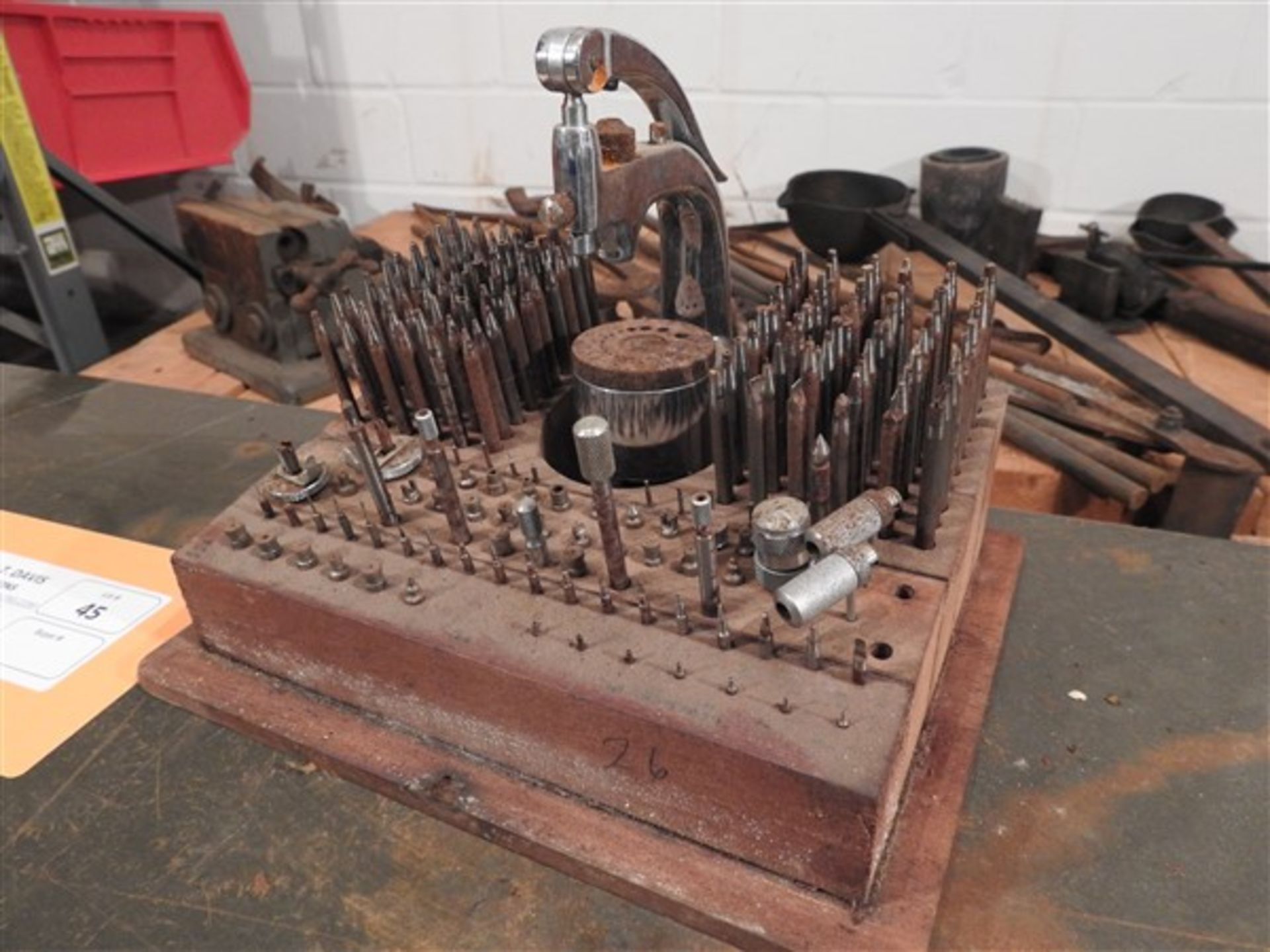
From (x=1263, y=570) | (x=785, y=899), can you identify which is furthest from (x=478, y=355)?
(x=1263, y=570)

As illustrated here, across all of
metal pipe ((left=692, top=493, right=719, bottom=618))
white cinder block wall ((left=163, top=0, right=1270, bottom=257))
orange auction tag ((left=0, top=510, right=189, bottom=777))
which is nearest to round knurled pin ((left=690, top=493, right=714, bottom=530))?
metal pipe ((left=692, top=493, right=719, bottom=618))

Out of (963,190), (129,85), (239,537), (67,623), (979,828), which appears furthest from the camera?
(129,85)

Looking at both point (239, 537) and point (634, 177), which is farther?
point (239, 537)

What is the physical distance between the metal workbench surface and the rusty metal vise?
46 cm

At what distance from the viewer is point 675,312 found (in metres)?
0.91

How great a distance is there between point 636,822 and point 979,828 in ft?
0.86

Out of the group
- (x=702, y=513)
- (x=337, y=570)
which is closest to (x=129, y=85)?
(x=337, y=570)

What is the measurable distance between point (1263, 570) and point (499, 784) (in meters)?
0.81

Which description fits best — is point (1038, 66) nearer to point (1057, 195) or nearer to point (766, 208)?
point (1057, 195)

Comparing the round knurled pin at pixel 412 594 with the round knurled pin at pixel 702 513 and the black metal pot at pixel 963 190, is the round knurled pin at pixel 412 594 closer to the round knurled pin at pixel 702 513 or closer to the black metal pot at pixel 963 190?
the round knurled pin at pixel 702 513

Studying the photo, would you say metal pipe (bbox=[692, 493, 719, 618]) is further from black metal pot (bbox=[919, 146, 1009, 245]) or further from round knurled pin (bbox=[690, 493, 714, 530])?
black metal pot (bbox=[919, 146, 1009, 245])

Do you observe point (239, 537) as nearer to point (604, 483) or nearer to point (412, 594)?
point (412, 594)

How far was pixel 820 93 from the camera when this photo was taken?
178cm

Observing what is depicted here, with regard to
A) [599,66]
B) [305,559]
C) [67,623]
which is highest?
[599,66]
